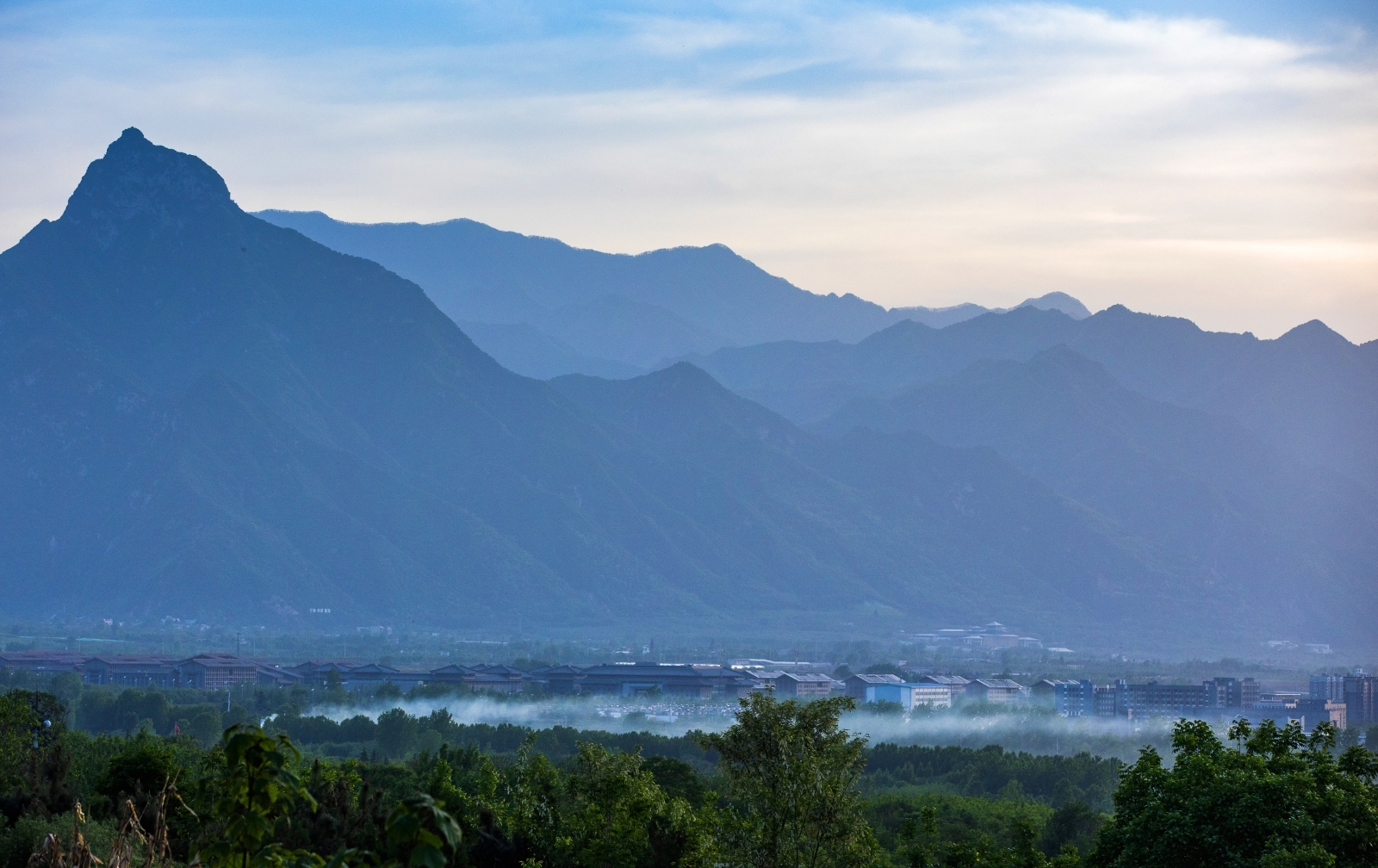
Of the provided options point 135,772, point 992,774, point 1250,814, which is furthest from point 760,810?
point 992,774

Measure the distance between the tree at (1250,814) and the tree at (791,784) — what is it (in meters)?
7.25

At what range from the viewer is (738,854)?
47094mm

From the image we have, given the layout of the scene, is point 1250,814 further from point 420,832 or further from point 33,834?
point 420,832

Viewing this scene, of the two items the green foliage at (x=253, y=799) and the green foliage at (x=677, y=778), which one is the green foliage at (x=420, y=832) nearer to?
the green foliage at (x=253, y=799)

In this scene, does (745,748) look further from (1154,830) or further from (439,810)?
(439,810)

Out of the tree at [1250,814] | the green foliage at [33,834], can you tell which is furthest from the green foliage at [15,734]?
the tree at [1250,814]

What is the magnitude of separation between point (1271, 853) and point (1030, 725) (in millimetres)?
156902

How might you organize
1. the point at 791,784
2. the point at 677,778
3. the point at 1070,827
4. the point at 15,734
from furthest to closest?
the point at 1070,827 → the point at 677,778 → the point at 15,734 → the point at 791,784

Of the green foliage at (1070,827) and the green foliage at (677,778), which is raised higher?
the green foliage at (677,778)

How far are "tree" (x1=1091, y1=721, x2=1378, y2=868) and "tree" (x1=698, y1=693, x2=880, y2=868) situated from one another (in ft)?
23.8

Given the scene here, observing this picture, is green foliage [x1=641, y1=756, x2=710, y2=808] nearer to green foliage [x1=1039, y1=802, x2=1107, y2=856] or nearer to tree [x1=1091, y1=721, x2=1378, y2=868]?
green foliage [x1=1039, y1=802, x2=1107, y2=856]

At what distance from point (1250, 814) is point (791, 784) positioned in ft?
36.8

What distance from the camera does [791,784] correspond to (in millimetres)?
46281

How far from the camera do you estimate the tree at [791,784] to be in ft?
152
